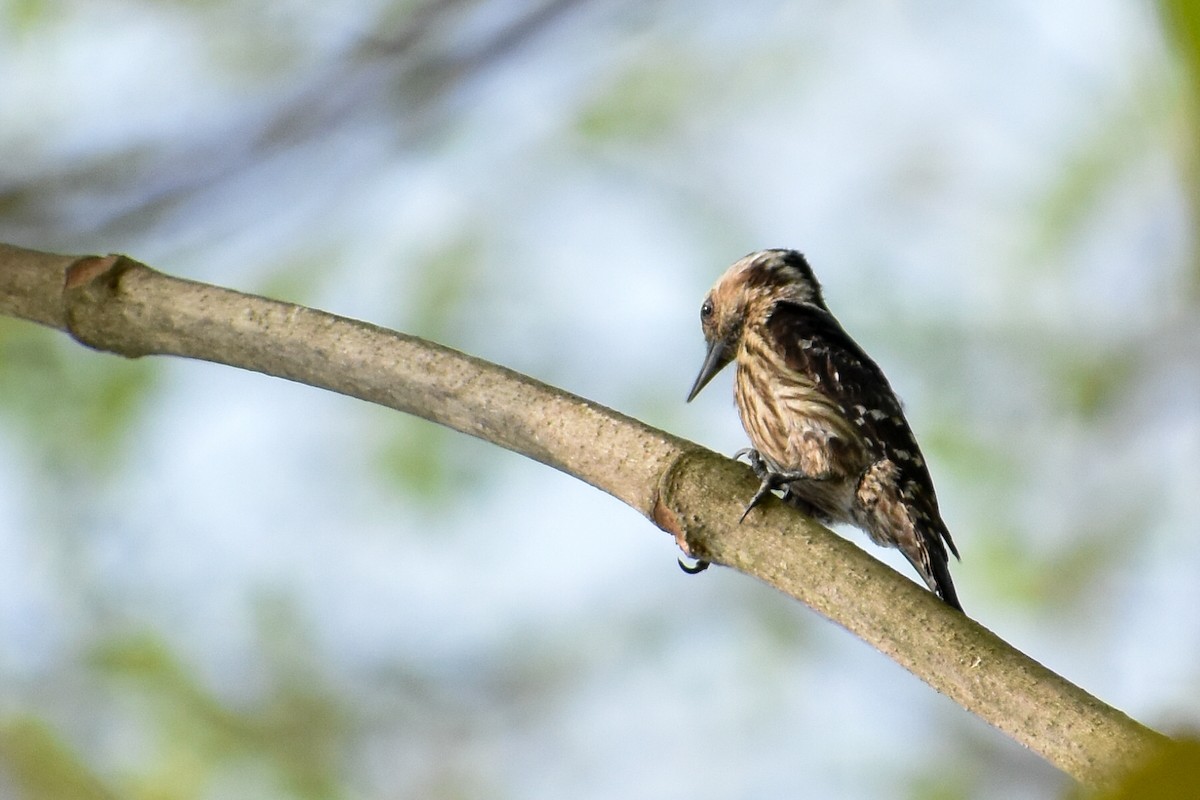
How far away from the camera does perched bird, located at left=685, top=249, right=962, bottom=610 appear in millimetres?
3760

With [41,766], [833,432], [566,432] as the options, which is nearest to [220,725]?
[41,766]

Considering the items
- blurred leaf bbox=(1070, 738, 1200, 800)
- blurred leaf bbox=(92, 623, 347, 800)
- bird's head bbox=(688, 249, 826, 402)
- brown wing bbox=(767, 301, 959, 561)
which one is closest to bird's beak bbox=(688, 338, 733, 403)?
bird's head bbox=(688, 249, 826, 402)

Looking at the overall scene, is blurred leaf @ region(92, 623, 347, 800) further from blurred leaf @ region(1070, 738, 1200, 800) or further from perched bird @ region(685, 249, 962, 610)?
blurred leaf @ region(1070, 738, 1200, 800)

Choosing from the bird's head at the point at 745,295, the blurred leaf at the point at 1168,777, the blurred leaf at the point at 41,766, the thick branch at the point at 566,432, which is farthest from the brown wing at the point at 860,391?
the blurred leaf at the point at 1168,777

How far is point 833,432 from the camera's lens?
4.01 metres

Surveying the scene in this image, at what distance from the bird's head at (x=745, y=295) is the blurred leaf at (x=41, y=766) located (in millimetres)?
2756

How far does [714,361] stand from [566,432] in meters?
2.53

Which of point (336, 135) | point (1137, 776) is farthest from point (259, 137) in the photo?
point (1137, 776)

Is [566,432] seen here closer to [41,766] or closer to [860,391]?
[860,391]

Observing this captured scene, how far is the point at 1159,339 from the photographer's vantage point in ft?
18.5

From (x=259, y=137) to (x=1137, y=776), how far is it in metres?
2.51

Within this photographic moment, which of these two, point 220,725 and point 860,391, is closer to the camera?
point 860,391

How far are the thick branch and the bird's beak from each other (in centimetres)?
240

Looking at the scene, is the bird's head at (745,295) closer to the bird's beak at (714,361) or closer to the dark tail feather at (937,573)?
the bird's beak at (714,361)
